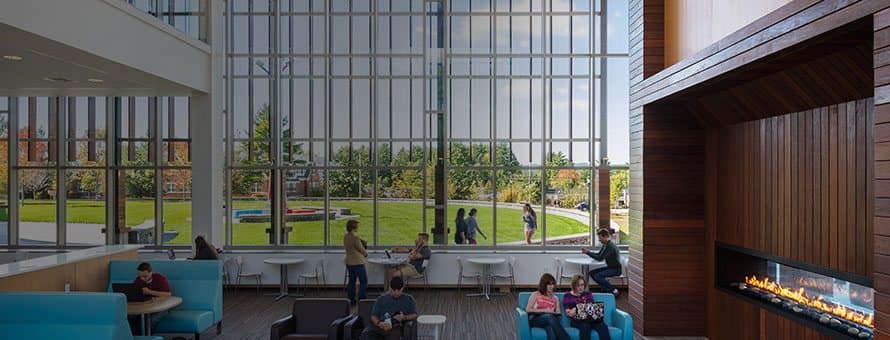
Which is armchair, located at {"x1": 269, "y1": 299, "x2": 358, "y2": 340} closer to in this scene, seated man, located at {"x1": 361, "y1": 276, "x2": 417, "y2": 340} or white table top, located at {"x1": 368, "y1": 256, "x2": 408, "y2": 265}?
seated man, located at {"x1": 361, "y1": 276, "x2": 417, "y2": 340}

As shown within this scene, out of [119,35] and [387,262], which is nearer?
[119,35]

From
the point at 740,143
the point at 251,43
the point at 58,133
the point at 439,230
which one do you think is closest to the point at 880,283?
the point at 740,143

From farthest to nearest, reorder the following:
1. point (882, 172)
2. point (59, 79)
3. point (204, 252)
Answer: point (204, 252) < point (59, 79) < point (882, 172)

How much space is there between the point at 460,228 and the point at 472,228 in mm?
253

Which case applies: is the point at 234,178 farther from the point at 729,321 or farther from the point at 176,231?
the point at 729,321

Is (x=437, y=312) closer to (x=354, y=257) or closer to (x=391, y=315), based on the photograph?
(x=354, y=257)

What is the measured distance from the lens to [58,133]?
14078 mm

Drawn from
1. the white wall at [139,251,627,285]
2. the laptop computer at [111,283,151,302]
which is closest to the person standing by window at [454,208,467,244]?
the white wall at [139,251,627,285]

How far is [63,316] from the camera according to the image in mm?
6227

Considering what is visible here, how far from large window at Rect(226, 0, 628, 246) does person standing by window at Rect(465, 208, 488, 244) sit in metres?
0.12

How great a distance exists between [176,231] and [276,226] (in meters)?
2.17

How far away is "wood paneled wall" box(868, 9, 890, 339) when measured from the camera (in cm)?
407

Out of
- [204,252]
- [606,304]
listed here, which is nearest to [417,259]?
[204,252]

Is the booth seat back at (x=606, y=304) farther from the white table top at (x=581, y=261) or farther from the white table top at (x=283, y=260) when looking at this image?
the white table top at (x=283, y=260)
